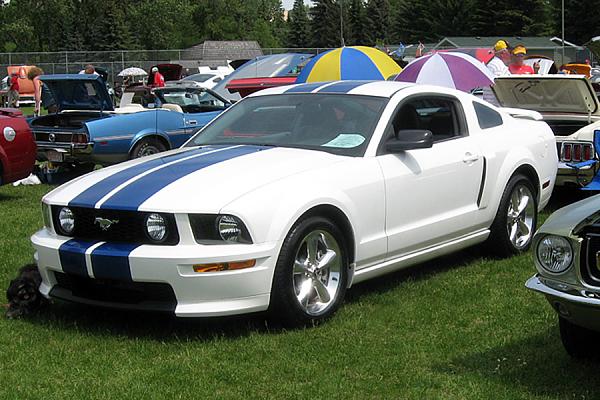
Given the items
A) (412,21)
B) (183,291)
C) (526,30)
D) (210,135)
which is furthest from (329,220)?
(412,21)

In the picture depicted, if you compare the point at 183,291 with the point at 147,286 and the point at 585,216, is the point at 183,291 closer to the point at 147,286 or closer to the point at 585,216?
the point at 147,286

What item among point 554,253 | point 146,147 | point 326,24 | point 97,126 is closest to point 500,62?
point 146,147


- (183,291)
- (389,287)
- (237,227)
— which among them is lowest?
(389,287)

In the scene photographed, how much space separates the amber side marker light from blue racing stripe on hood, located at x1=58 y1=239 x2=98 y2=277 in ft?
2.33

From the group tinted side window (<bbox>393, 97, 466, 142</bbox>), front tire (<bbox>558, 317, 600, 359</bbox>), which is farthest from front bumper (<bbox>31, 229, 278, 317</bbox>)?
tinted side window (<bbox>393, 97, 466, 142</bbox>)

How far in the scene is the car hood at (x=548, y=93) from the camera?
898 cm

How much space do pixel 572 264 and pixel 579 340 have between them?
659 mm

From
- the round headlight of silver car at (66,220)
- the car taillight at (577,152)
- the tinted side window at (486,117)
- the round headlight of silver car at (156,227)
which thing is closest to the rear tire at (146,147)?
the car taillight at (577,152)

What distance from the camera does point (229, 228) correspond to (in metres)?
4.66

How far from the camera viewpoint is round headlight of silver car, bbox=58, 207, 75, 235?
5039 millimetres

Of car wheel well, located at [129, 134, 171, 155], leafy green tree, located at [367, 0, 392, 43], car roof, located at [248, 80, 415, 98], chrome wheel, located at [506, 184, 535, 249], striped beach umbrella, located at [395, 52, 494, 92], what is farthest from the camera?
leafy green tree, located at [367, 0, 392, 43]

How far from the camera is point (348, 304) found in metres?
5.59

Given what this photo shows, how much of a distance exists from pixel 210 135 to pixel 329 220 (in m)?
1.53

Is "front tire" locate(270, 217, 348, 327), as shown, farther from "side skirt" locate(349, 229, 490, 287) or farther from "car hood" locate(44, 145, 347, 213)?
"car hood" locate(44, 145, 347, 213)
